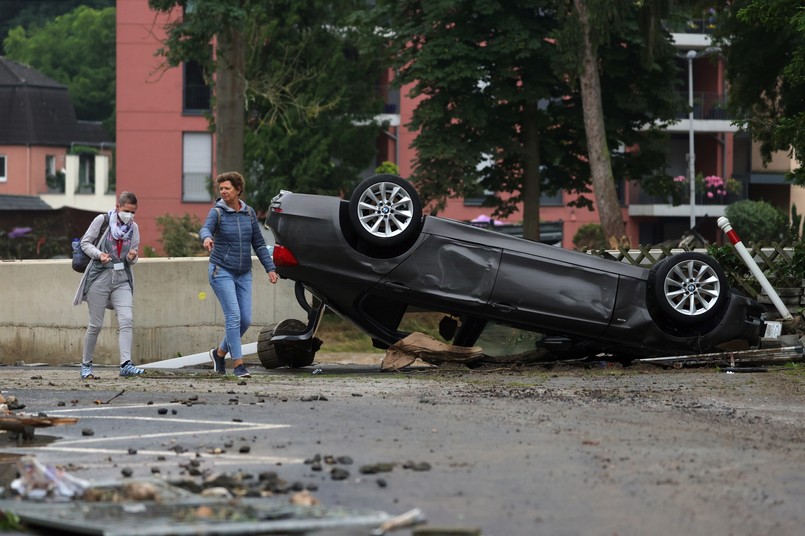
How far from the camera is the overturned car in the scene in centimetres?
Result: 1374

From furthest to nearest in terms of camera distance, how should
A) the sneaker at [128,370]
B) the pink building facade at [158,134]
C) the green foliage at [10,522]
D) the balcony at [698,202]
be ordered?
the balcony at [698,202], the pink building facade at [158,134], the sneaker at [128,370], the green foliage at [10,522]

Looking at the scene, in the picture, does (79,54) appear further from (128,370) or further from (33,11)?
(128,370)

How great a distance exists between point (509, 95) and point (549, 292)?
17160 millimetres

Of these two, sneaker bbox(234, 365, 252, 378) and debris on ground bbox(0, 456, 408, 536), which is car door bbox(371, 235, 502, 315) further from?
debris on ground bbox(0, 456, 408, 536)

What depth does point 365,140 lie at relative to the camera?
161ft

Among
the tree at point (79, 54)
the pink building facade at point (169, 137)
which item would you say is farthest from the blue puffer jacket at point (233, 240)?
the tree at point (79, 54)

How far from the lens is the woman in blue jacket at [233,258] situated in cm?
1374

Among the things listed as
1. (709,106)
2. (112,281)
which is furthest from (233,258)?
(709,106)

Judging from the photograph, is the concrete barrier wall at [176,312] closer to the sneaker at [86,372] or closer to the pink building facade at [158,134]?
the sneaker at [86,372]

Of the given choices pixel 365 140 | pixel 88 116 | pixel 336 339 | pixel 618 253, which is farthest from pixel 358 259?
pixel 88 116

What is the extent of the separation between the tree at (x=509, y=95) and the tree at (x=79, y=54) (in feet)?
251

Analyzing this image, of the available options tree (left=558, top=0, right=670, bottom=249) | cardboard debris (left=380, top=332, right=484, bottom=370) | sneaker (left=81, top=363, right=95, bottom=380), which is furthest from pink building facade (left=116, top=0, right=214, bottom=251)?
sneaker (left=81, top=363, right=95, bottom=380)

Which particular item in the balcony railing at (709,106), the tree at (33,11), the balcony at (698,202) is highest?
the tree at (33,11)

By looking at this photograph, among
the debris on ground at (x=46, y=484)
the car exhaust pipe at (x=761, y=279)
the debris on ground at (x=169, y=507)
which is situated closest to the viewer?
the debris on ground at (x=169, y=507)
